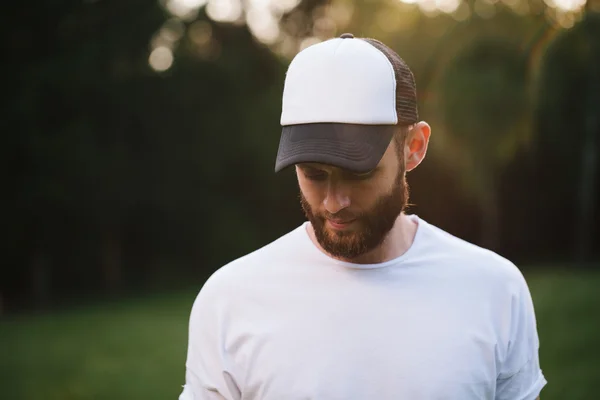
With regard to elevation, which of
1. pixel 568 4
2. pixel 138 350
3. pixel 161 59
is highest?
pixel 568 4

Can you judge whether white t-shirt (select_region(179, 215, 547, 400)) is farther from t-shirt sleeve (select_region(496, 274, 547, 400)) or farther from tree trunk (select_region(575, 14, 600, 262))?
tree trunk (select_region(575, 14, 600, 262))

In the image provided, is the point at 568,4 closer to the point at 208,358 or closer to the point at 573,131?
the point at 208,358

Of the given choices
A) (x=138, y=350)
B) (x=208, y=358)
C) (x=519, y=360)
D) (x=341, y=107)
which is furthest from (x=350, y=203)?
(x=138, y=350)

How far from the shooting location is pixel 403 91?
2240 mm

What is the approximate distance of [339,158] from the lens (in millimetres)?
2053

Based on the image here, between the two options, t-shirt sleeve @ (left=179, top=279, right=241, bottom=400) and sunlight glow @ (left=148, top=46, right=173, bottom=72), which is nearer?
t-shirt sleeve @ (left=179, top=279, right=241, bottom=400)

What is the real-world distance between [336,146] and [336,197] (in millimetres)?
168

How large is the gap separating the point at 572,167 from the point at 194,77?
48.8ft

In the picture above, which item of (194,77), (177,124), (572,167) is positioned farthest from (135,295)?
(572,167)

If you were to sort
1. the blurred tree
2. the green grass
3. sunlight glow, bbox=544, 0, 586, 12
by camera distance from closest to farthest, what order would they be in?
1. the green grass
2. sunlight glow, bbox=544, 0, 586, 12
3. the blurred tree

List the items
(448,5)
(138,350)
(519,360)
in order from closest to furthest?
(519,360)
(138,350)
(448,5)

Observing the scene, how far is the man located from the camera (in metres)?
2.12

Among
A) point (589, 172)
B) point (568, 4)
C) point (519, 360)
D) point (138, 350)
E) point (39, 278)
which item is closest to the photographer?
point (519, 360)

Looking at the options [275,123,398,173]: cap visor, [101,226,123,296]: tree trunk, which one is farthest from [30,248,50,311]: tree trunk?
[275,123,398,173]: cap visor
